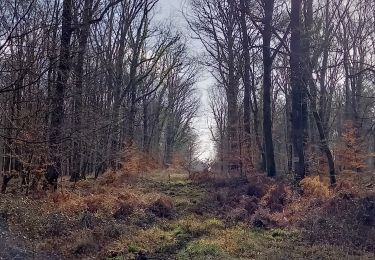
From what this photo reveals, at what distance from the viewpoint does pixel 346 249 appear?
467 inches

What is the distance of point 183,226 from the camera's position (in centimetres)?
1383

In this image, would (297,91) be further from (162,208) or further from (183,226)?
(183,226)

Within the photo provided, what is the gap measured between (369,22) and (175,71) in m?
25.3

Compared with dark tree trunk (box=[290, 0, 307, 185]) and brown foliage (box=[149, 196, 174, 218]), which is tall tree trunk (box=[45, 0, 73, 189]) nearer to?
brown foliage (box=[149, 196, 174, 218])

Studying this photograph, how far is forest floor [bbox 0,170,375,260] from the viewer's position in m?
10.9

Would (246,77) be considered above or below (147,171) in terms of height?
above

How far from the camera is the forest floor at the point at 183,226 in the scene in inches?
431

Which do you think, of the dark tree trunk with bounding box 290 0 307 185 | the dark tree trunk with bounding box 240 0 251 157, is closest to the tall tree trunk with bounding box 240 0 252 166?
the dark tree trunk with bounding box 240 0 251 157

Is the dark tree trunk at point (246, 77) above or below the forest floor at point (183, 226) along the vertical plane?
above

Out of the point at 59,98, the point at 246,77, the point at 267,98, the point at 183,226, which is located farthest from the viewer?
the point at 246,77

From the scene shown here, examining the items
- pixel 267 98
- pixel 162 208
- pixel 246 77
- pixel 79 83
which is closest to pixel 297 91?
pixel 267 98

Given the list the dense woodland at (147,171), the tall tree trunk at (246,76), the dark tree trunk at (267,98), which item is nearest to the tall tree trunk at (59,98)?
the dense woodland at (147,171)

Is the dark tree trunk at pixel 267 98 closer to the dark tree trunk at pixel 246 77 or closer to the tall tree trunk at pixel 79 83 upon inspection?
the dark tree trunk at pixel 246 77

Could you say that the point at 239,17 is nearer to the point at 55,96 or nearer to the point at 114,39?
the point at 114,39
